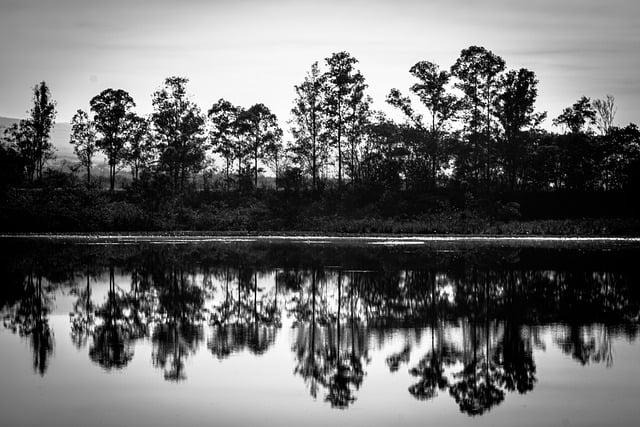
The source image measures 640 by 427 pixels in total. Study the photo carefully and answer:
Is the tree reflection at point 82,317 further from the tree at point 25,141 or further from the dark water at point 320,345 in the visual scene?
the tree at point 25,141

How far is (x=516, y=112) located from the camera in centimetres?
7462

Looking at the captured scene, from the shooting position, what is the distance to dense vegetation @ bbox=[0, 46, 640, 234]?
6794 centimetres

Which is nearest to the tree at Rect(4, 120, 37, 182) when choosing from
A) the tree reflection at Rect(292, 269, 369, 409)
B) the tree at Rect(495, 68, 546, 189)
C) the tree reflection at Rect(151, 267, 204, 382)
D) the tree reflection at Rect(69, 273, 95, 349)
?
the tree at Rect(495, 68, 546, 189)

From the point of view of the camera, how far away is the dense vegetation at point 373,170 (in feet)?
223

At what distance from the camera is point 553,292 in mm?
23750

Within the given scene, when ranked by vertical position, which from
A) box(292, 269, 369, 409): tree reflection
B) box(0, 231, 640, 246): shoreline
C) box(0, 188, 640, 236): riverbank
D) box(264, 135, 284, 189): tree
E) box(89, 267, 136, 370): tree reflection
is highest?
box(264, 135, 284, 189): tree

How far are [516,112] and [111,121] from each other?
46.7 metres

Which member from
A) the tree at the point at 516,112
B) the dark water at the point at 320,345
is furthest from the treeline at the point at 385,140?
the dark water at the point at 320,345

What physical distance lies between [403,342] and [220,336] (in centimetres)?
398

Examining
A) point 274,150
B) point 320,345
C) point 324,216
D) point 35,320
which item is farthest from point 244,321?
point 274,150

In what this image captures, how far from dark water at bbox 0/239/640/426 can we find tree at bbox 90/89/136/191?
205 feet

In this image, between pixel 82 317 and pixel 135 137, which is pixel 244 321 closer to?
pixel 82 317

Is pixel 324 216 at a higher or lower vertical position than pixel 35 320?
higher

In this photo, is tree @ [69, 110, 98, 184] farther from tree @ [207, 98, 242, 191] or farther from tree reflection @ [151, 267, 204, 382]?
tree reflection @ [151, 267, 204, 382]
